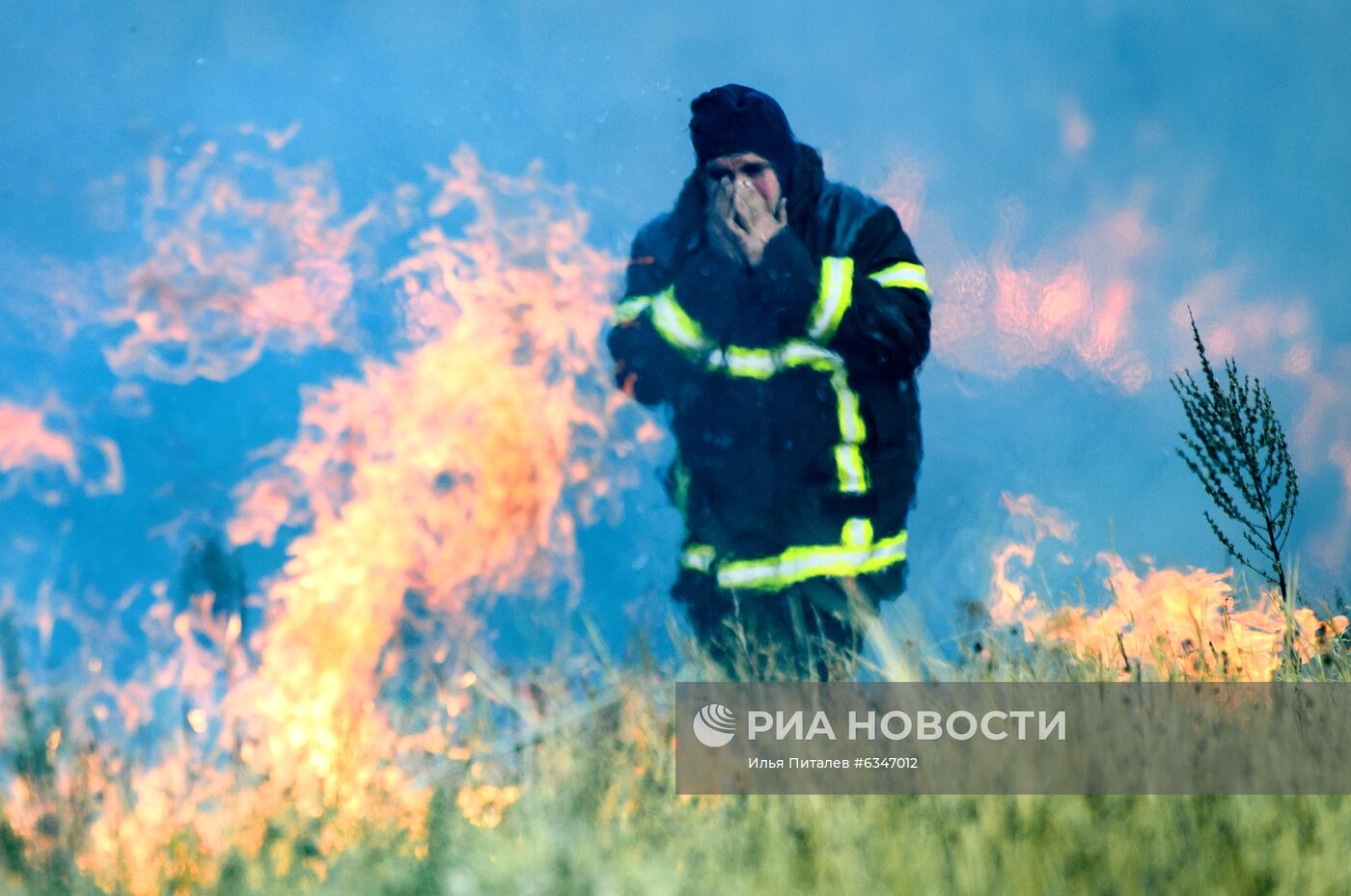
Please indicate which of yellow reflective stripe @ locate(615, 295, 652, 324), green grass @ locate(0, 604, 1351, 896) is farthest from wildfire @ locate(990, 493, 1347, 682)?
yellow reflective stripe @ locate(615, 295, 652, 324)

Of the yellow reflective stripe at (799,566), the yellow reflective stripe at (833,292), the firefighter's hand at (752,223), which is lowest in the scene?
the yellow reflective stripe at (799,566)

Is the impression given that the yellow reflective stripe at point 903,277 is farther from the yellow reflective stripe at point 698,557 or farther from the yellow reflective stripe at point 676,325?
the yellow reflective stripe at point 698,557

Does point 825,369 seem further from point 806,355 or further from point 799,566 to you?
point 799,566

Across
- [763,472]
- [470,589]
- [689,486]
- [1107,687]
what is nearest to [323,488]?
[470,589]

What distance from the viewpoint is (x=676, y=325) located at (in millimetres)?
4133

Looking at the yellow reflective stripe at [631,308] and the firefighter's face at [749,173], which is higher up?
the firefighter's face at [749,173]

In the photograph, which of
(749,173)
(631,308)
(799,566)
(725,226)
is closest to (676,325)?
(631,308)

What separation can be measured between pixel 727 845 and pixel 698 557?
1611 mm

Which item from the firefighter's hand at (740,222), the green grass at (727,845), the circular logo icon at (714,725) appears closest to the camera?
the green grass at (727,845)

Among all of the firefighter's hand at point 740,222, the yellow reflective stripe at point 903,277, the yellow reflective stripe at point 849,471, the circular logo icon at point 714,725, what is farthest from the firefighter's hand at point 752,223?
the circular logo icon at point 714,725

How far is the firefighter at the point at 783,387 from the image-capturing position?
155 inches

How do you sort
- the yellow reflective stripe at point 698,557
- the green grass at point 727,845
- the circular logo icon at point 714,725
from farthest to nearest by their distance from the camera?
the yellow reflective stripe at point 698,557
the circular logo icon at point 714,725
the green grass at point 727,845

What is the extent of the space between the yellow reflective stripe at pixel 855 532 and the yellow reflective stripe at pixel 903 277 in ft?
→ 2.87

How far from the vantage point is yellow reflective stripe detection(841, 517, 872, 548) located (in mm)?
3963
